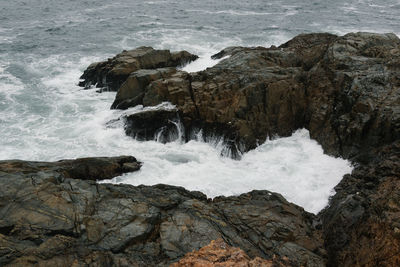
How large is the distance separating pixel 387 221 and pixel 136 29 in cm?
4072

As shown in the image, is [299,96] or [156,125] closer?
[299,96]

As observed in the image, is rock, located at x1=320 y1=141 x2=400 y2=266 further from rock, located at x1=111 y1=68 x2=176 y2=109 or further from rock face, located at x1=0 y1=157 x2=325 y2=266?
rock, located at x1=111 y1=68 x2=176 y2=109

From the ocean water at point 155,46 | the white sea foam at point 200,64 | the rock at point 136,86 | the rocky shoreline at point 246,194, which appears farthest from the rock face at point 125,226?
the white sea foam at point 200,64

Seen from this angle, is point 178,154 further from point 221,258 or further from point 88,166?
point 221,258

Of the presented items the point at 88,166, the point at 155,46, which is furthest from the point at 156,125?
the point at 155,46

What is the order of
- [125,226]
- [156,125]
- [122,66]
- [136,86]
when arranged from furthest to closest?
[122,66], [136,86], [156,125], [125,226]

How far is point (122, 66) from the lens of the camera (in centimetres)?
2481

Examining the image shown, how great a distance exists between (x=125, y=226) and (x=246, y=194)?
5104 mm

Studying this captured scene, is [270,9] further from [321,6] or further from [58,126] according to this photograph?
Result: [58,126]

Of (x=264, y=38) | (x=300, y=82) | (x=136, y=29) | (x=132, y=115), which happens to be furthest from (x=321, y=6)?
(x=132, y=115)

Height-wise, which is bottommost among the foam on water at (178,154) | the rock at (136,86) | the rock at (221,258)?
the foam on water at (178,154)

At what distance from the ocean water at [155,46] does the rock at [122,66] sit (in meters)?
1.17

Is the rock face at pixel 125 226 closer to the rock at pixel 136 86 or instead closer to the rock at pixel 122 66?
the rock at pixel 136 86

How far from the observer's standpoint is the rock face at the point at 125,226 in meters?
8.18
